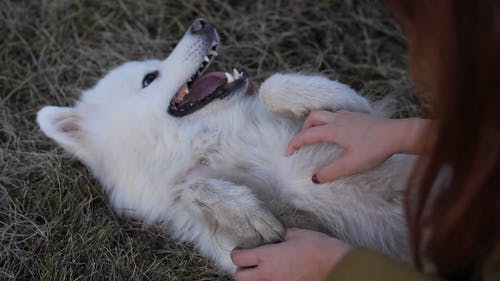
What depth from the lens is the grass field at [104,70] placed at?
279cm

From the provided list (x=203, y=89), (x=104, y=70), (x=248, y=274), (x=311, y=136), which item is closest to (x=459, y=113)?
(x=311, y=136)

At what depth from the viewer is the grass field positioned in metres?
2.79

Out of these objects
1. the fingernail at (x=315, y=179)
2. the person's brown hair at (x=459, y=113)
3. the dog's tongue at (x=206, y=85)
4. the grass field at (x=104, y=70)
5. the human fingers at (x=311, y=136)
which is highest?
the person's brown hair at (x=459, y=113)

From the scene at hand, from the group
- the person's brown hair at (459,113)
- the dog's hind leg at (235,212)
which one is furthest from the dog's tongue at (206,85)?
the person's brown hair at (459,113)

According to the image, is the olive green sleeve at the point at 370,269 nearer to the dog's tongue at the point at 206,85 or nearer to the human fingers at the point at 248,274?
the human fingers at the point at 248,274

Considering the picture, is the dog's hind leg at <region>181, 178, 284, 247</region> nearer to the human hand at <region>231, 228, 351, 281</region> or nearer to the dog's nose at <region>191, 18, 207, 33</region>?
the human hand at <region>231, 228, 351, 281</region>

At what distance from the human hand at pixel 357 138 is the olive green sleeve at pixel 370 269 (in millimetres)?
347

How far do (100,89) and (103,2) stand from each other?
1361 millimetres

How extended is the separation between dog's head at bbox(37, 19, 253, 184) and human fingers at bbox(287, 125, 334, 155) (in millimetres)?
461

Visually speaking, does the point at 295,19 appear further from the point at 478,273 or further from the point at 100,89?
the point at 478,273

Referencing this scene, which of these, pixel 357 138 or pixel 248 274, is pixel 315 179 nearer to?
pixel 357 138

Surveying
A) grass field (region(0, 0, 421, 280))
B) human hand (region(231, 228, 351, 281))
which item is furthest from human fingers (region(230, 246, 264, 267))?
grass field (region(0, 0, 421, 280))

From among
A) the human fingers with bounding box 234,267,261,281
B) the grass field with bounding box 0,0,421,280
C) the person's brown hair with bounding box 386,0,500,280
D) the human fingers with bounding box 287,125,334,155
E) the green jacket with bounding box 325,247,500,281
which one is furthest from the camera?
the grass field with bounding box 0,0,421,280

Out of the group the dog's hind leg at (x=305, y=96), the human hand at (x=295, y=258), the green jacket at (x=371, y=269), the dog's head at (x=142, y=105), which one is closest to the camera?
the green jacket at (x=371, y=269)
